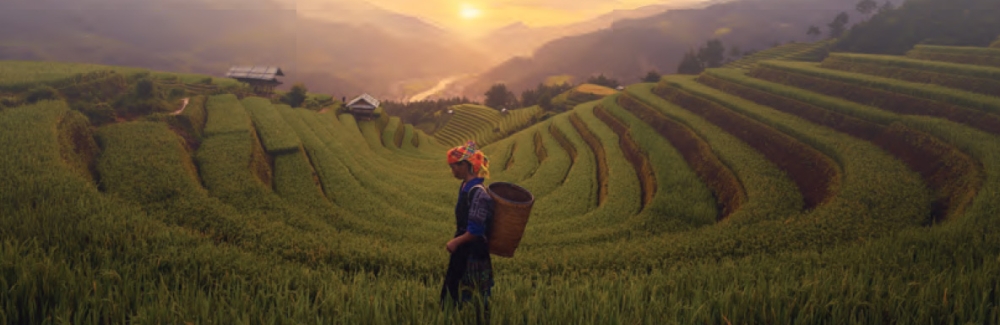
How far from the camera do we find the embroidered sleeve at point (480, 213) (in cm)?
307

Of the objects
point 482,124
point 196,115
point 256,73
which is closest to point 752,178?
point 196,115

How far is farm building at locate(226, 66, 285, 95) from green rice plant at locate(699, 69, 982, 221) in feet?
Answer: 102

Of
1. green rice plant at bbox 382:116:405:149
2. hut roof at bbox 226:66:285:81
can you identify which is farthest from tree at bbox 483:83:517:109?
hut roof at bbox 226:66:285:81

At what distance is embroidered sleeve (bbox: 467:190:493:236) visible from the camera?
10.1ft

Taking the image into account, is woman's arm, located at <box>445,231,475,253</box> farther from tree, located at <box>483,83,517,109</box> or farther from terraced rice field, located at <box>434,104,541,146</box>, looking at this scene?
tree, located at <box>483,83,517,109</box>

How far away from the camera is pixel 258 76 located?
97.1 feet

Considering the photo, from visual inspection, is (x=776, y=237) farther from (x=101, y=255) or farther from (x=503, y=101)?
(x=503, y=101)

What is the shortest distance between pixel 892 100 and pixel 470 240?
1787 centimetres

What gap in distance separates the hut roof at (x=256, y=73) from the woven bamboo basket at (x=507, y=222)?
3194 cm

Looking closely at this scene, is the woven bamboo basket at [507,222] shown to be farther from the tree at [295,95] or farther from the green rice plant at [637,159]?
the tree at [295,95]

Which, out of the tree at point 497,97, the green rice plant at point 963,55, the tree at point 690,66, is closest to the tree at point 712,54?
the tree at point 690,66

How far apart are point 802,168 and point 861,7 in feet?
216

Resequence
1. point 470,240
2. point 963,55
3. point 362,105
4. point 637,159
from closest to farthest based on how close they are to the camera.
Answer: point 470,240
point 637,159
point 963,55
point 362,105

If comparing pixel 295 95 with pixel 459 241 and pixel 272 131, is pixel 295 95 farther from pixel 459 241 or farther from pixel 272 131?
pixel 459 241
